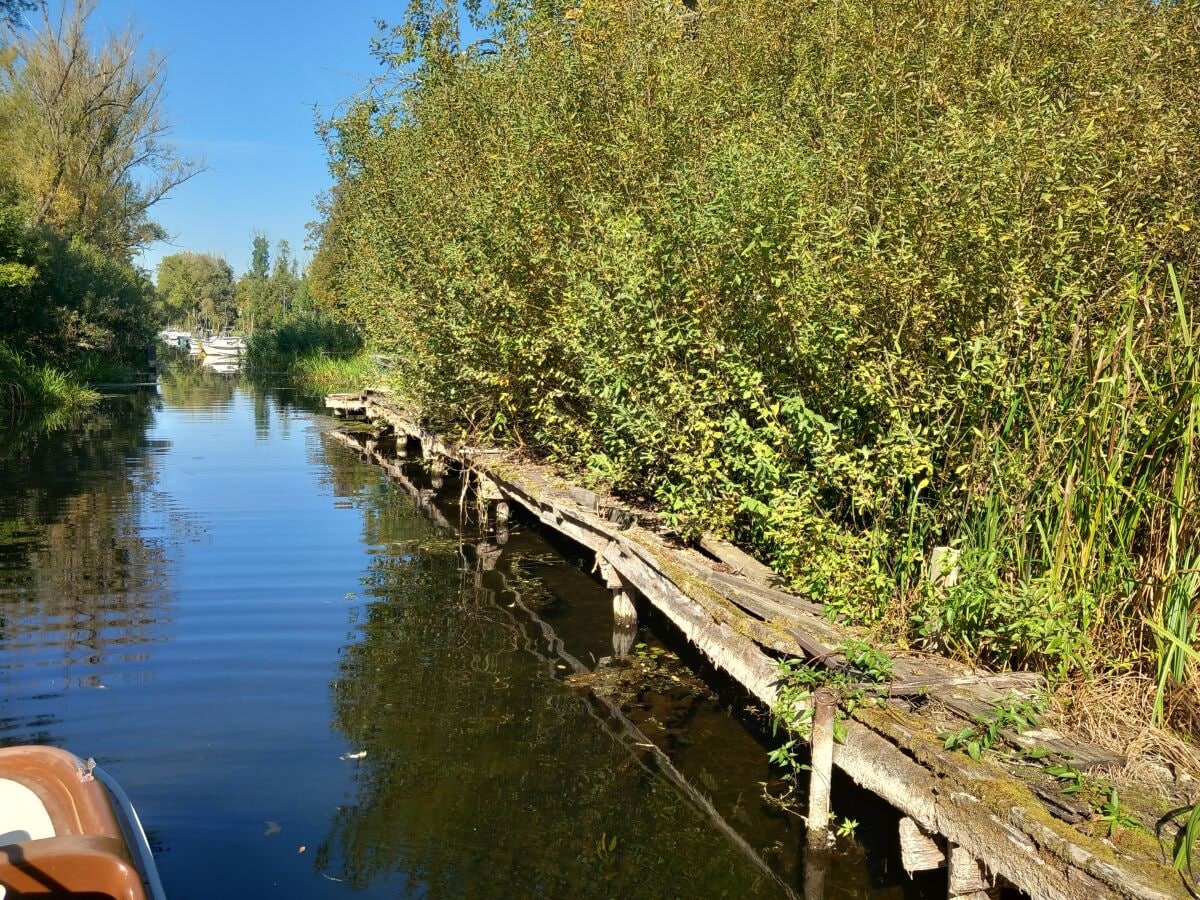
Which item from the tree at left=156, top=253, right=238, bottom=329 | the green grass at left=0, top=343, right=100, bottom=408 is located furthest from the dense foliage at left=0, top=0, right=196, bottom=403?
the tree at left=156, top=253, right=238, bottom=329

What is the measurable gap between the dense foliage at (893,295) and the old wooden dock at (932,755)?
0.39m

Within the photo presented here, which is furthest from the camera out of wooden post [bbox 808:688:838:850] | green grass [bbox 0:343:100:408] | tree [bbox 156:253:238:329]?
tree [bbox 156:253:238:329]

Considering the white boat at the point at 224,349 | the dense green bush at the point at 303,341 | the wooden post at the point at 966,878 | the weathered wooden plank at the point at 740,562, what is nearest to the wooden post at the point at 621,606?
the weathered wooden plank at the point at 740,562

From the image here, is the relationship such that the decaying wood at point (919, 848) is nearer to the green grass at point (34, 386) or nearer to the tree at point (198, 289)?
the green grass at point (34, 386)

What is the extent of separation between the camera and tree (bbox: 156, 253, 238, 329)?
388 feet

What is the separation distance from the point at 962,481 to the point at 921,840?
108 inches

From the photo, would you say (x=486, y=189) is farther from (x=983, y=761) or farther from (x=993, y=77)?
(x=983, y=761)

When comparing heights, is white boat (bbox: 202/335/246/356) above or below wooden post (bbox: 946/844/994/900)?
above

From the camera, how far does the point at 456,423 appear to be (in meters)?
17.4

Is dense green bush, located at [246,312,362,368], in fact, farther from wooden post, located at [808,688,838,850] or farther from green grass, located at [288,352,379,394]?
wooden post, located at [808,688,838,850]

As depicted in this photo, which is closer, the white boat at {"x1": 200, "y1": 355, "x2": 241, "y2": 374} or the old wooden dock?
the old wooden dock

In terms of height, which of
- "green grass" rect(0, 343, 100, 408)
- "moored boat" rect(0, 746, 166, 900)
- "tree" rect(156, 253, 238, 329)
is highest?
"tree" rect(156, 253, 238, 329)

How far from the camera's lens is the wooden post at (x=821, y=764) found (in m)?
5.59

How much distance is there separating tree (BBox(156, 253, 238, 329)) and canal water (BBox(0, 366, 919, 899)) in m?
112
